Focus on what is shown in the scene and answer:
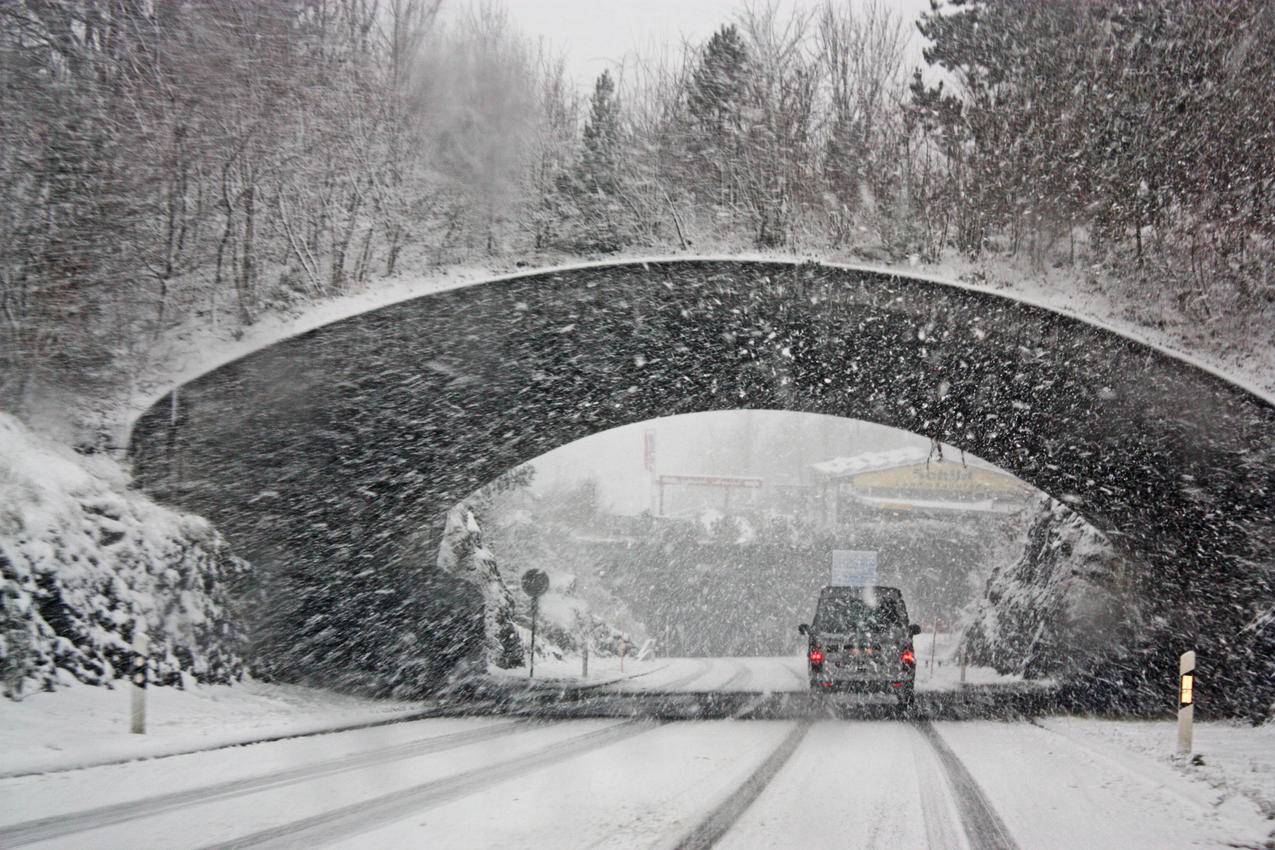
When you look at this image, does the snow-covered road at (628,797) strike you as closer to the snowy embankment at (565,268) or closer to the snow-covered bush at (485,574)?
the snowy embankment at (565,268)

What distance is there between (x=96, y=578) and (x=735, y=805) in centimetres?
840

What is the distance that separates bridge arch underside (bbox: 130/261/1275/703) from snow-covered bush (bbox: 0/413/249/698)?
1.33 m

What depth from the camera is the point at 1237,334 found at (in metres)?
13.6

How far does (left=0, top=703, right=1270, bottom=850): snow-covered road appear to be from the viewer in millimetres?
5973

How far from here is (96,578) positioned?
11.6 meters

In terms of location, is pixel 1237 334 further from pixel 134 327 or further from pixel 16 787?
pixel 134 327

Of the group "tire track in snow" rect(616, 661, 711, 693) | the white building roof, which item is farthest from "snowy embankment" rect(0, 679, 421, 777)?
the white building roof

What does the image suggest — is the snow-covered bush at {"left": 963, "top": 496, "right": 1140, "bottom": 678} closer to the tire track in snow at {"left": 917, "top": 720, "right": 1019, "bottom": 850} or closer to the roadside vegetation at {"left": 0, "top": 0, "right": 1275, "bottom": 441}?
the roadside vegetation at {"left": 0, "top": 0, "right": 1275, "bottom": 441}

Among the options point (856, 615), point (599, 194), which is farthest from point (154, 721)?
point (856, 615)

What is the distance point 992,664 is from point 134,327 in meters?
24.1

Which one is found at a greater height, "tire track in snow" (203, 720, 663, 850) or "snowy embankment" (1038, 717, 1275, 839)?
"tire track in snow" (203, 720, 663, 850)

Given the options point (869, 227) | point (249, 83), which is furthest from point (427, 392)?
point (869, 227)

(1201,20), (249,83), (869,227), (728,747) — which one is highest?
(1201,20)

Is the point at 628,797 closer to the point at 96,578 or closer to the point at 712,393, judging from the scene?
the point at 96,578
